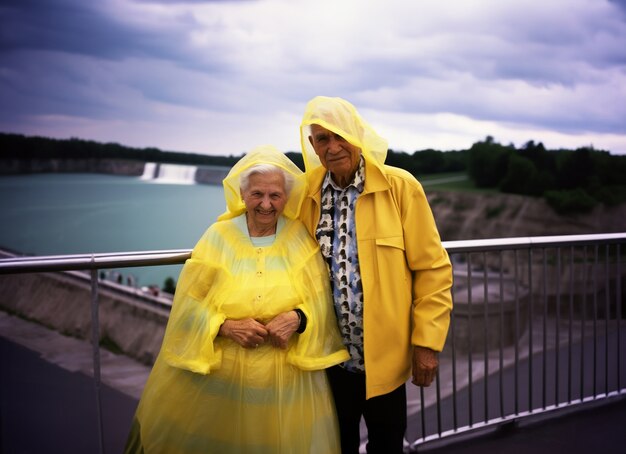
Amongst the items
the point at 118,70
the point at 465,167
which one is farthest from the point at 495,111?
the point at 118,70

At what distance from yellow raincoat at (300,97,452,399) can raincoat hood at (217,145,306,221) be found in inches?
5.2

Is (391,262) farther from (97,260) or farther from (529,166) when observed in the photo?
(529,166)

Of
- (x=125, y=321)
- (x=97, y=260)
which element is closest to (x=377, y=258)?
(x=97, y=260)

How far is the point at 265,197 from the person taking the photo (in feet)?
5.14

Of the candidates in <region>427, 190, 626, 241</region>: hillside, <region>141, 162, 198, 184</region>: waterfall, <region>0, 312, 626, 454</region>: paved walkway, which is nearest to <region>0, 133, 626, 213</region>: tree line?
<region>141, 162, 198, 184</region>: waterfall

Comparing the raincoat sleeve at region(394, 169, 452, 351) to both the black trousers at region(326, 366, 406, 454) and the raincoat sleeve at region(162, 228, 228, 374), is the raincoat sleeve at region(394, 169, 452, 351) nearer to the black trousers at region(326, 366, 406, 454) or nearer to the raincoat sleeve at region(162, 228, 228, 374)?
the black trousers at region(326, 366, 406, 454)

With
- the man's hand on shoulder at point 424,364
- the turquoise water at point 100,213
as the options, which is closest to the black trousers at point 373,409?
the man's hand on shoulder at point 424,364

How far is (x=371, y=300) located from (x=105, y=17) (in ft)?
262

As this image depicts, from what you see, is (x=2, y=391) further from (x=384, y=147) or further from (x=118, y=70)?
(x=118, y=70)

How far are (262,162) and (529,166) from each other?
49.5m

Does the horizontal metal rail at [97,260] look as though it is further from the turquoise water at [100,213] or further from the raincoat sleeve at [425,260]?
the turquoise water at [100,213]

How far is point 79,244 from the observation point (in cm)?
5450

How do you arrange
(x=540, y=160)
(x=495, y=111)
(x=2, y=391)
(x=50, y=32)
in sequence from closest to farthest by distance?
(x=2, y=391) → (x=540, y=160) → (x=50, y=32) → (x=495, y=111)

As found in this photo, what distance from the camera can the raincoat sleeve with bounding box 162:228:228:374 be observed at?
1.54m
